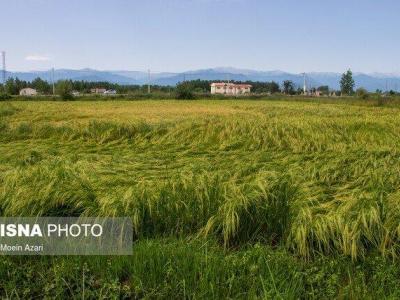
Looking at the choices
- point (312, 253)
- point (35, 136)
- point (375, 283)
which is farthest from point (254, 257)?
point (35, 136)

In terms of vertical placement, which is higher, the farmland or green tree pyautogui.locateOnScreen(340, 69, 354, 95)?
green tree pyautogui.locateOnScreen(340, 69, 354, 95)

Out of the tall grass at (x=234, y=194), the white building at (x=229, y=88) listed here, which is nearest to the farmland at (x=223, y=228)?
the tall grass at (x=234, y=194)

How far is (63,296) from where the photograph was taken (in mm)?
2855

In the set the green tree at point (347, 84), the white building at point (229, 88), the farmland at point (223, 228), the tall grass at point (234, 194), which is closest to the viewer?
the farmland at point (223, 228)

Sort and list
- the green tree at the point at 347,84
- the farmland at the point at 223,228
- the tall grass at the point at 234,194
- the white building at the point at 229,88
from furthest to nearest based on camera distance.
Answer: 1. the white building at the point at 229,88
2. the green tree at the point at 347,84
3. the tall grass at the point at 234,194
4. the farmland at the point at 223,228

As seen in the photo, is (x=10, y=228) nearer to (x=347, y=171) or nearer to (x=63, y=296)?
(x=63, y=296)

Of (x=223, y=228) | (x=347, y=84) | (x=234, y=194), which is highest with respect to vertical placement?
(x=347, y=84)

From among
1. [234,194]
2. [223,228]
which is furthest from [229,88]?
[223,228]

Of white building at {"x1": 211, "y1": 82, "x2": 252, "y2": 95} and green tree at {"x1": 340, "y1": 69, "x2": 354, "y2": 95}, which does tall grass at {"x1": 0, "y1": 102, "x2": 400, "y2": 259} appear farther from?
white building at {"x1": 211, "y1": 82, "x2": 252, "y2": 95}

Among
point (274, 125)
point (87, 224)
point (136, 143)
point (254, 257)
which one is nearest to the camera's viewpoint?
point (254, 257)

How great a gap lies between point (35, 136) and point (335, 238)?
721cm

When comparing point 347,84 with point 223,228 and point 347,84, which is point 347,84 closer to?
point 347,84

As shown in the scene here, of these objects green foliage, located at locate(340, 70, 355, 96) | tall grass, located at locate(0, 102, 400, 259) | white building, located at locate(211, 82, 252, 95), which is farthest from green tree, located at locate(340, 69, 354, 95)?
tall grass, located at locate(0, 102, 400, 259)

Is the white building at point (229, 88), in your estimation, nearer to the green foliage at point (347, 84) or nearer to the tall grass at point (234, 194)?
the green foliage at point (347, 84)
